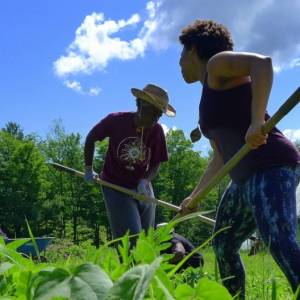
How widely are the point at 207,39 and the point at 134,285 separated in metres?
2.98

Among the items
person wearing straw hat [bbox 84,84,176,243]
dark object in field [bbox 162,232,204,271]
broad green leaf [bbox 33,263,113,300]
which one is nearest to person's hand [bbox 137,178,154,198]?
person wearing straw hat [bbox 84,84,176,243]

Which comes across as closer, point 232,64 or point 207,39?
point 232,64

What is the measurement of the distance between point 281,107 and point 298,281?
77 cm

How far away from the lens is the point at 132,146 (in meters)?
5.71

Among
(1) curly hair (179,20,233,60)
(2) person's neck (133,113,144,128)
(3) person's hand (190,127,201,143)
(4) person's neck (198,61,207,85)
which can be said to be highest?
(2) person's neck (133,113,144,128)

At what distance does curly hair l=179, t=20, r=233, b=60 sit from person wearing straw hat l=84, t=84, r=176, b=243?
2.40m

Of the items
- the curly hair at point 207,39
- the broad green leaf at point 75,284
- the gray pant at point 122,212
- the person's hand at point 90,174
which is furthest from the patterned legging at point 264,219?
the person's hand at point 90,174

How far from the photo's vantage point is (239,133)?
3045mm

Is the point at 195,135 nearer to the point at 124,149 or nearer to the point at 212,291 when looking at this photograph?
the point at 124,149

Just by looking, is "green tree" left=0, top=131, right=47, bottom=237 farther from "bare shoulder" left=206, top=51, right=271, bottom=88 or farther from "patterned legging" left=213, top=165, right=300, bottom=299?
"bare shoulder" left=206, top=51, right=271, bottom=88

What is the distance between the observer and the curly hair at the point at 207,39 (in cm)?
330

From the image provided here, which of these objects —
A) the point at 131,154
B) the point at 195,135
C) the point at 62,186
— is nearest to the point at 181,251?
the point at 131,154

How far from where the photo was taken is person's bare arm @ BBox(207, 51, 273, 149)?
2.60 m

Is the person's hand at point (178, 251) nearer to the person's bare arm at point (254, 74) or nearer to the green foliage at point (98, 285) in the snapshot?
the person's bare arm at point (254, 74)
